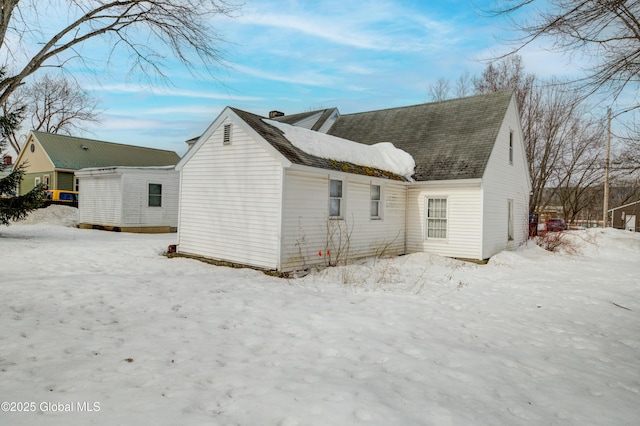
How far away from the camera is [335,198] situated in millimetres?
11711

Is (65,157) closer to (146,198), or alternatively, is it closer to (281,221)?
(146,198)

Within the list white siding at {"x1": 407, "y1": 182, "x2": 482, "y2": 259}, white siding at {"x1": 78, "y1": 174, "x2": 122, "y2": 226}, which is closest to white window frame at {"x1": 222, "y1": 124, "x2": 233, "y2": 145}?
white siding at {"x1": 407, "y1": 182, "x2": 482, "y2": 259}

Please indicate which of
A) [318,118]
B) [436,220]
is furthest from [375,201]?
[318,118]

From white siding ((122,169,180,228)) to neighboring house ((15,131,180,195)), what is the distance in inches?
452

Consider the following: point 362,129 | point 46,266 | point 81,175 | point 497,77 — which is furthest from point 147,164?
point 497,77

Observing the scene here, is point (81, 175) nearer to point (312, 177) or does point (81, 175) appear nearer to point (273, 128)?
point (273, 128)

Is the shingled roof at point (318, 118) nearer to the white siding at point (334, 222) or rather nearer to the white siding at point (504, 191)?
the white siding at point (334, 222)

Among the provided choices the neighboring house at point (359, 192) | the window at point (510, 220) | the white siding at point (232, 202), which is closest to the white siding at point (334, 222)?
the neighboring house at point (359, 192)

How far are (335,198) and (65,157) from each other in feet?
86.6

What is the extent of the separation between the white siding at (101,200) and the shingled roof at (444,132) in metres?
12.9

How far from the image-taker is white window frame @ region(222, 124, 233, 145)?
442 inches

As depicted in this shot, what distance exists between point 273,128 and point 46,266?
717cm

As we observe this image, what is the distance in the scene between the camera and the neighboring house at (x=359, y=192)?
10.3 m

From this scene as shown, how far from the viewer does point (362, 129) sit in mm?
19266
